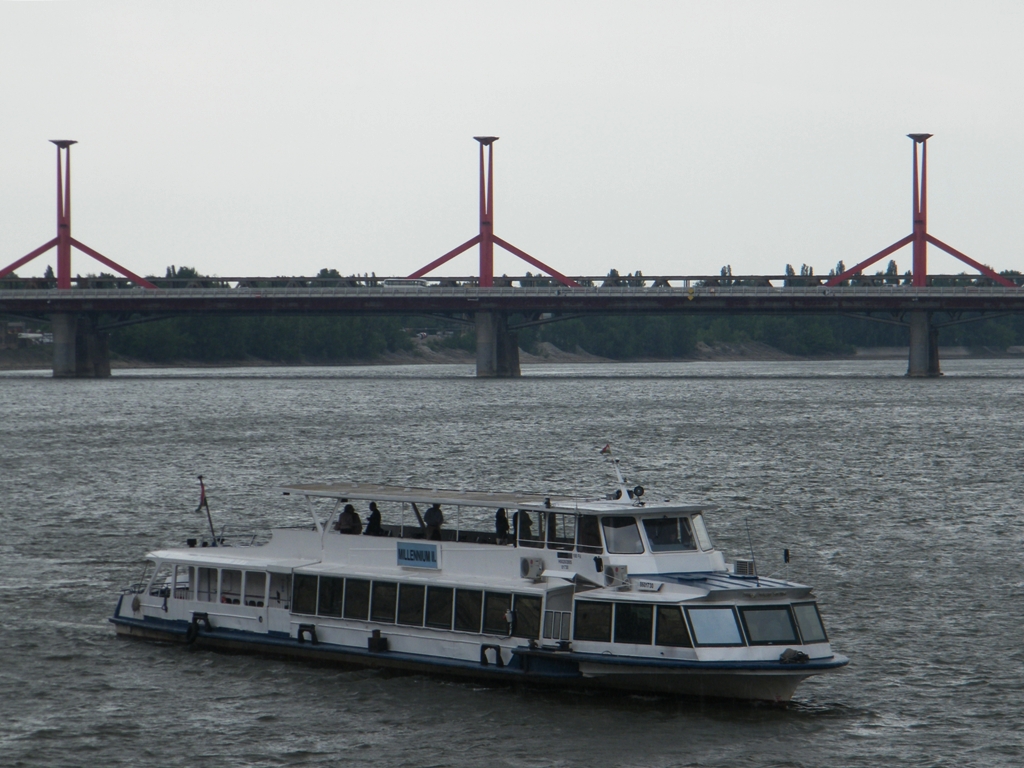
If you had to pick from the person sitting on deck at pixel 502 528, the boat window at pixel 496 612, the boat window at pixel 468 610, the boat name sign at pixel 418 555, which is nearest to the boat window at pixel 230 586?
the boat name sign at pixel 418 555

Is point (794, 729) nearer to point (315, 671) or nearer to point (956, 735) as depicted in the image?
point (956, 735)

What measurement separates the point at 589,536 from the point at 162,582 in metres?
10.2

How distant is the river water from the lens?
24.0m

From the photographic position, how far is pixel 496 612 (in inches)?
1048

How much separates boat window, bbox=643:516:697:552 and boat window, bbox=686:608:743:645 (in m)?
2.18

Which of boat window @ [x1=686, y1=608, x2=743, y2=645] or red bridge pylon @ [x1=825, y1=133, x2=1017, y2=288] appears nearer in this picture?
boat window @ [x1=686, y1=608, x2=743, y2=645]

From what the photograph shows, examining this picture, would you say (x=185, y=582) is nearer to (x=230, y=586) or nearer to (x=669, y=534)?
(x=230, y=586)

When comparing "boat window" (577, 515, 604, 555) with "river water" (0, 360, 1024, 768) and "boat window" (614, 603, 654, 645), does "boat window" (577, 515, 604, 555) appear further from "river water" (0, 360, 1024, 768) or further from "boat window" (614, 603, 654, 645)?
"river water" (0, 360, 1024, 768)

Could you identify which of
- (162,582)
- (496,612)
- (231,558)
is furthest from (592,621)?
(162,582)

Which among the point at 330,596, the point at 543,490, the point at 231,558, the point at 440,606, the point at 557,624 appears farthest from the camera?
the point at 543,490

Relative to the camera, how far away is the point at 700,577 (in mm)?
26328

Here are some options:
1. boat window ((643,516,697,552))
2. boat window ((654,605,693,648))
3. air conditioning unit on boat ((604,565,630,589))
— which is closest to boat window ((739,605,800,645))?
boat window ((654,605,693,648))

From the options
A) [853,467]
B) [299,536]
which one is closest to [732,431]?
[853,467]

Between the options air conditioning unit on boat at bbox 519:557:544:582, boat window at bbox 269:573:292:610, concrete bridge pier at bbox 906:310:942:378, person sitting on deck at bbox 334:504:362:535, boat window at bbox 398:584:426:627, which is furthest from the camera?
concrete bridge pier at bbox 906:310:942:378
